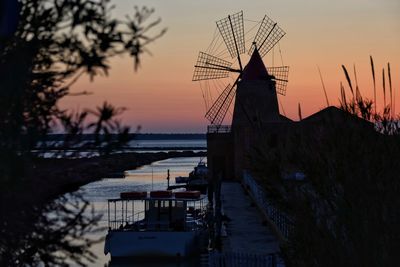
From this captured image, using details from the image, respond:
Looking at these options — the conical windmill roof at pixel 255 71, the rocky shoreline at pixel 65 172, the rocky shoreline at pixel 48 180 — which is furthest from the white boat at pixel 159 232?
the conical windmill roof at pixel 255 71

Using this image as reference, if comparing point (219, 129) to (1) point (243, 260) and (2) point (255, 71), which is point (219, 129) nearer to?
(2) point (255, 71)

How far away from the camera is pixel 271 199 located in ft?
34.2

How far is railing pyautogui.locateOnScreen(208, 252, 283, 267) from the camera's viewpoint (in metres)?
18.6

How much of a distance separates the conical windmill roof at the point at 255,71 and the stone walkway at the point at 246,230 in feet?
55.0

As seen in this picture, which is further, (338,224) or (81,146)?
(338,224)

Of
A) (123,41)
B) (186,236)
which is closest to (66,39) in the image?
(123,41)

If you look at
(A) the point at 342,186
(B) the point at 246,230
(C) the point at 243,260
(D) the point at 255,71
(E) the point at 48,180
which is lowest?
(B) the point at 246,230

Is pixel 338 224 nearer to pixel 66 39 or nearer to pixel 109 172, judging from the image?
pixel 109 172

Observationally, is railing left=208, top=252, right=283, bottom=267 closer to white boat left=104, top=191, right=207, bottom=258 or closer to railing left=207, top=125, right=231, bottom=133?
white boat left=104, top=191, right=207, bottom=258

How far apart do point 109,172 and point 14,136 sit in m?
2.23

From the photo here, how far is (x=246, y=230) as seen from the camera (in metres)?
32.9

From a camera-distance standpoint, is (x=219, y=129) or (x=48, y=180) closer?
(x=48, y=180)

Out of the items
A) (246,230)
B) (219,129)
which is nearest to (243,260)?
(246,230)

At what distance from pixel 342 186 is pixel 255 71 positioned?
189 feet
